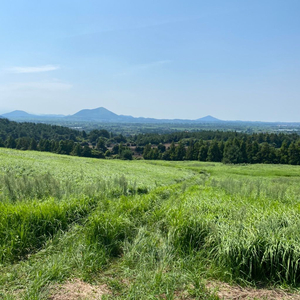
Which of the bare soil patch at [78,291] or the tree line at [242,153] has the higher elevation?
the bare soil patch at [78,291]

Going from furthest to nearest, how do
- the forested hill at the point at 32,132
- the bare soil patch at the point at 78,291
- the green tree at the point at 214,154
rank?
the forested hill at the point at 32,132
the green tree at the point at 214,154
the bare soil patch at the point at 78,291

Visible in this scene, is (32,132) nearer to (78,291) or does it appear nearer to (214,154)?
(214,154)

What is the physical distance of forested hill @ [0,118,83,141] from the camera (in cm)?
13912

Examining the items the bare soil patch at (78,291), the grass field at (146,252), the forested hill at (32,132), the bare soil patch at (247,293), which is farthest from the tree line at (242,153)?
the bare soil patch at (78,291)

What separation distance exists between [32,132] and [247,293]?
542ft

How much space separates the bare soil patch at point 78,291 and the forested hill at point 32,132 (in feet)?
487

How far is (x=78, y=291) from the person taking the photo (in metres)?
4.19

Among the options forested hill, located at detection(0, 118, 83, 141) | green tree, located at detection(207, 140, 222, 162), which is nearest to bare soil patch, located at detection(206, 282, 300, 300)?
green tree, located at detection(207, 140, 222, 162)

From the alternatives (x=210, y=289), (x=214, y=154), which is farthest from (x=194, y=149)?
(x=210, y=289)

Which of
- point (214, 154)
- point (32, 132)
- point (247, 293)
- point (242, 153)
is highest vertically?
point (247, 293)

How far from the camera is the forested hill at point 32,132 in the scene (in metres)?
139

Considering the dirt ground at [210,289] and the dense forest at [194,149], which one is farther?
the dense forest at [194,149]

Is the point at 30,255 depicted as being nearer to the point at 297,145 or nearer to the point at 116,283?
the point at 116,283

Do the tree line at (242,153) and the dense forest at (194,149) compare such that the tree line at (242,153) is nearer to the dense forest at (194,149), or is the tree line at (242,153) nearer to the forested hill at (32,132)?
the dense forest at (194,149)
